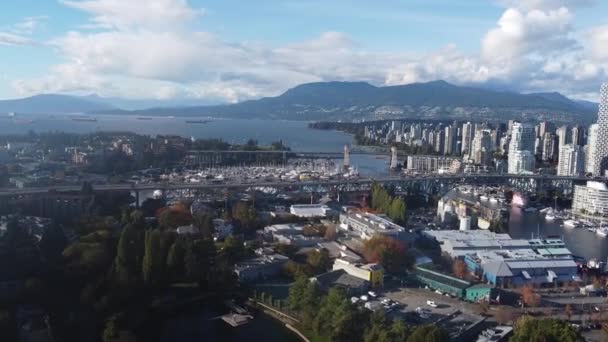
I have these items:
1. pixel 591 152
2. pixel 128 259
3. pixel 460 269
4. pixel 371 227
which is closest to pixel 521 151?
pixel 591 152

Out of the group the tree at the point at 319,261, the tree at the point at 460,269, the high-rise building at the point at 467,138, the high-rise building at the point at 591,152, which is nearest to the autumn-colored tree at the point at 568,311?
the tree at the point at 460,269

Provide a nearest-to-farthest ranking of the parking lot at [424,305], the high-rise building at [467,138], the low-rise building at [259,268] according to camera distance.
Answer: the parking lot at [424,305]
the low-rise building at [259,268]
the high-rise building at [467,138]

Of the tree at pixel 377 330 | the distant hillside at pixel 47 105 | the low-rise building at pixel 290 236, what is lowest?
the low-rise building at pixel 290 236

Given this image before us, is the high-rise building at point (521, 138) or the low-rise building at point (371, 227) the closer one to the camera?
the low-rise building at point (371, 227)

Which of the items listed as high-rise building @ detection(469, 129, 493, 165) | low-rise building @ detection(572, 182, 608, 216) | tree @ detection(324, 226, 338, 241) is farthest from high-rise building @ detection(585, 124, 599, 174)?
tree @ detection(324, 226, 338, 241)

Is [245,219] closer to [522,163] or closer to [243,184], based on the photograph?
[243,184]

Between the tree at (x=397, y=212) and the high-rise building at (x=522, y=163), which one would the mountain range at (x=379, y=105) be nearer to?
the high-rise building at (x=522, y=163)

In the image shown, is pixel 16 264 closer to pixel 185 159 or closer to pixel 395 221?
pixel 395 221
